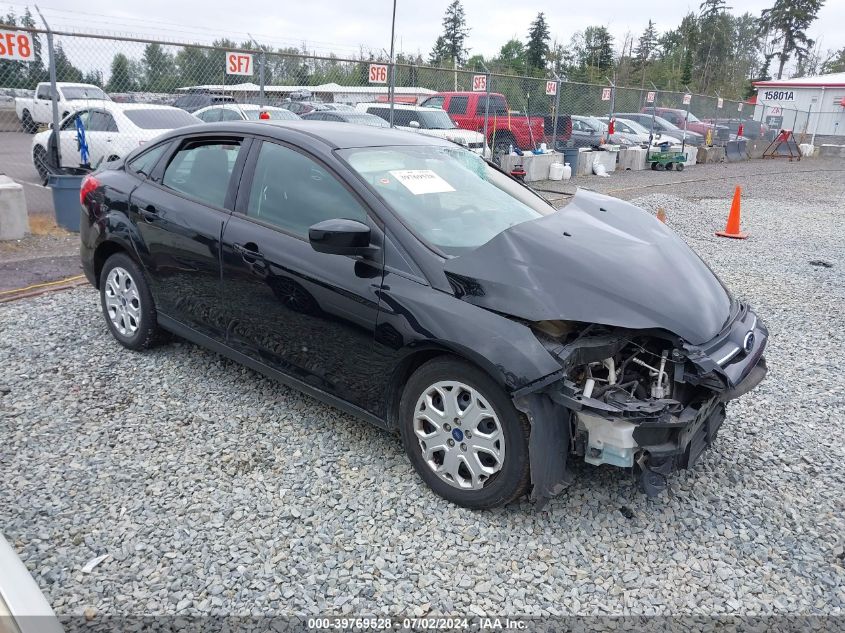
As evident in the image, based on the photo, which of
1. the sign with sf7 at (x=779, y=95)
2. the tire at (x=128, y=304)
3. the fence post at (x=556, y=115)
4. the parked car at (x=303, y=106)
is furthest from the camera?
the sign with sf7 at (x=779, y=95)

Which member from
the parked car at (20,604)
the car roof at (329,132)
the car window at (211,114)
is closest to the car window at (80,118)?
the car window at (211,114)

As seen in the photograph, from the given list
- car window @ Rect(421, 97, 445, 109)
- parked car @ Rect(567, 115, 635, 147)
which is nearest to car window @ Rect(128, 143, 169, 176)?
car window @ Rect(421, 97, 445, 109)

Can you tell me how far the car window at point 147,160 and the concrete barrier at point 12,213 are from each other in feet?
14.0

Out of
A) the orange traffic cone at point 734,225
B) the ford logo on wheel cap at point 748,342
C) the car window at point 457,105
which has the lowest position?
the orange traffic cone at point 734,225

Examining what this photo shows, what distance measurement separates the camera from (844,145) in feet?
107

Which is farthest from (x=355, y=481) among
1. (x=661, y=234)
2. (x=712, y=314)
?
(x=661, y=234)

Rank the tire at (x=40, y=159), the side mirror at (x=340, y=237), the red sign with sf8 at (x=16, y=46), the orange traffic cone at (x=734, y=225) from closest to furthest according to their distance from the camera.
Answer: the side mirror at (x=340, y=237) → the red sign with sf8 at (x=16, y=46) → the orange traffic cone at (x=734, y=225) → the tire at (x=40, y=159)

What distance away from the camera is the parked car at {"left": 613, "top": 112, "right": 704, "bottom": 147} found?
2502 centimetres

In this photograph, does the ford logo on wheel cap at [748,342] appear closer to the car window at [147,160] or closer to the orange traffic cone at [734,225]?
the car window at [147,160]

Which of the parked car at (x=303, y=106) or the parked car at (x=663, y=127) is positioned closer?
the parked car at (x=303, y=106)

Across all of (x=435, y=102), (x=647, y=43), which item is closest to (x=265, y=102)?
(x=435, y=102)

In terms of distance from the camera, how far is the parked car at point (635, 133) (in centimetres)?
2295

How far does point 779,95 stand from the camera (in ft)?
146

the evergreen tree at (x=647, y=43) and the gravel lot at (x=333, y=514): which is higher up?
the evergreen tree at (x=647, y=43)
